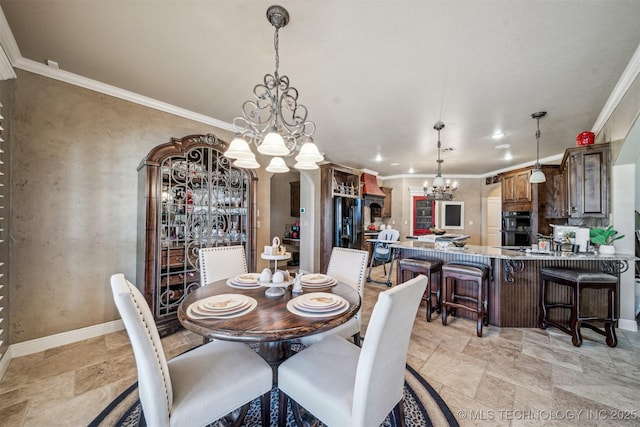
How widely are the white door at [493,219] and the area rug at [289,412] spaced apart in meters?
6.67

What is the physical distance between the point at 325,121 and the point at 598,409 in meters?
3.71

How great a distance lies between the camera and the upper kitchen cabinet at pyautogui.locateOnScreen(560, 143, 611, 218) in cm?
308

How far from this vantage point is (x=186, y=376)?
124 cm

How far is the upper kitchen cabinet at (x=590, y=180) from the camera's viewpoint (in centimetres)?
308

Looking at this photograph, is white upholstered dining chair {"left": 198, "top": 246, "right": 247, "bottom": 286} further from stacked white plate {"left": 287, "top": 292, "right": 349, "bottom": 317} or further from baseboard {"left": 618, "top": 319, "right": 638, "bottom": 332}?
baseboard {"left": 618, "top": 319, "right": 638, "bottom": 332}

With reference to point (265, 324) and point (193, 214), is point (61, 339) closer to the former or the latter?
point (193, 214)

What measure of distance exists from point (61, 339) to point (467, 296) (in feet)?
14.9

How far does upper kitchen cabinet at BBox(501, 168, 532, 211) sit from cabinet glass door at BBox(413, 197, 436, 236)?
1935 mm

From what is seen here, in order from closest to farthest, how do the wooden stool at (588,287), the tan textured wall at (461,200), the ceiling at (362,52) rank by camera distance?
the ceiling at (362,52)
the wooden stool at (588,287)
the tan textured wall at (461,200)

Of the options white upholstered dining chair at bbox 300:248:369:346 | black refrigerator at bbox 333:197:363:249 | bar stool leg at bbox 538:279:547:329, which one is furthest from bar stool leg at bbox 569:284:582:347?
black refrigerator at bbox 333:197:363:249

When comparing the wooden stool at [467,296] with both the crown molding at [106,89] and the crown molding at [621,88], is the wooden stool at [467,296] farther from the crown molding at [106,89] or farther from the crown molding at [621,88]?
the crown molding at [106,89]

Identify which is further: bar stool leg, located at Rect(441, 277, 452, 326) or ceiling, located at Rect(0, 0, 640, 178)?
bar stool leg, located at Rect(441, 277, 452, 326)

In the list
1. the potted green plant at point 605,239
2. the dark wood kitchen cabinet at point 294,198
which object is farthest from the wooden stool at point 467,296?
the dark wood kitchen cabinet at point 294,198

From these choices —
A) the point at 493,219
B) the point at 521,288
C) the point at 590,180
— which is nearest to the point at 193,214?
the point at 521,288
